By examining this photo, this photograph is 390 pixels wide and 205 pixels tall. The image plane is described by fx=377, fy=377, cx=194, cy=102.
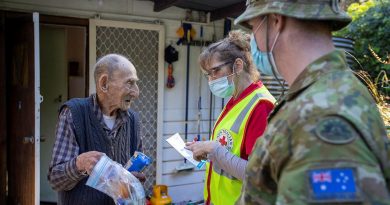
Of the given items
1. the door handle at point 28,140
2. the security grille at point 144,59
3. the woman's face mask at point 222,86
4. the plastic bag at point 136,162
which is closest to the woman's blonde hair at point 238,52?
the woman's face mask at point 222,86

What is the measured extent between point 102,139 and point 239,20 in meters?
1.15

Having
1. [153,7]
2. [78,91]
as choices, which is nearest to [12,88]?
[78,91]

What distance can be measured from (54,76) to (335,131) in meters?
4.98

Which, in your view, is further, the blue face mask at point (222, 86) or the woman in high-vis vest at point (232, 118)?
the blue face mask at point (222, 86)

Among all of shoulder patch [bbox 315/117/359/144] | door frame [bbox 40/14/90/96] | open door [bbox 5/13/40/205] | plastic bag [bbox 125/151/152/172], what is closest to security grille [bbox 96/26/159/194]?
door frame [bbox 40/14/90/96]

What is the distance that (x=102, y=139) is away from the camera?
6.49ft

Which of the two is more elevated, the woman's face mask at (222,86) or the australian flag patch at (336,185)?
the woman's face mask at (222,86)

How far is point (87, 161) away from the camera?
1.76 meters

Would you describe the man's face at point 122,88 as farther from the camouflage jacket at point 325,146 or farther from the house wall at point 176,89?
the house wall at point 176,89

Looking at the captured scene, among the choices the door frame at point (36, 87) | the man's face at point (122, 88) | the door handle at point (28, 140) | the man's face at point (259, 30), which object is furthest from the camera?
→ the door handle at point (28, 140)

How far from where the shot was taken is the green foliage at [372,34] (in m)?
6.72

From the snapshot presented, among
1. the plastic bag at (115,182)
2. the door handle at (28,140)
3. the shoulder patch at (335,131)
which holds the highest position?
the shoulder patch at (335,131)

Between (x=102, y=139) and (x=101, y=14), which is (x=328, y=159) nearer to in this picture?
(x=102, y=139)

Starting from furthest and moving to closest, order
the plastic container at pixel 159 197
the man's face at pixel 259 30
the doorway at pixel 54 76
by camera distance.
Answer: the doorway at pixel 54 76 → the plastic container at pixel 159 197 → the man's face at pixel 259 30
